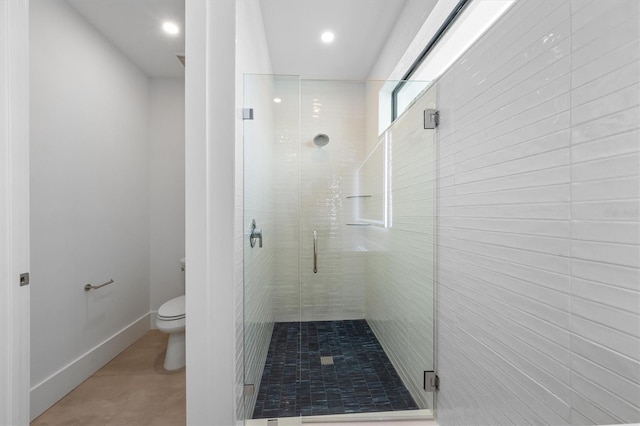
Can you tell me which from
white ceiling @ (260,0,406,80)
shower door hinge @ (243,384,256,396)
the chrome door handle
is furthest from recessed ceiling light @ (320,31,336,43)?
shower door hinge @ (243,384,256,396)

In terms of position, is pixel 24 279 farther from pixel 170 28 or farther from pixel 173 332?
pixel 170 28

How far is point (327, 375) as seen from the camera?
1713 mm

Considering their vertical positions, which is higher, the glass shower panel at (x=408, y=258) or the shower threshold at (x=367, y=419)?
the glass shower panel at (x=408, y=258)

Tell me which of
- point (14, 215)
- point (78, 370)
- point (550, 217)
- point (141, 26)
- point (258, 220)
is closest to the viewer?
point (550, 217)

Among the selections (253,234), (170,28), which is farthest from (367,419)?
(170,28)

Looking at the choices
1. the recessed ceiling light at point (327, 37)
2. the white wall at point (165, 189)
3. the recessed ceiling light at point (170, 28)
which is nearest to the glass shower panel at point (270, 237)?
the recessed ceiling light at point (327, 37)

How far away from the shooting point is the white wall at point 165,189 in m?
2.81

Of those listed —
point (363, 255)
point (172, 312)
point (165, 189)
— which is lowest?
point (172, 312)

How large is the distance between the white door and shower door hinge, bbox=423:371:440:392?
1898 mm

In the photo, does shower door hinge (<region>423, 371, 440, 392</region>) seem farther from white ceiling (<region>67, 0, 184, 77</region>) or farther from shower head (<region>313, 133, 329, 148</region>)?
white ceiling (<region>67, 0, 184, 77</region>)

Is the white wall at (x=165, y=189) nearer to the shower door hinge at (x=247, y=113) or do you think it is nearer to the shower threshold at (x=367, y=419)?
the shower door hinge at (x=247, y=113)

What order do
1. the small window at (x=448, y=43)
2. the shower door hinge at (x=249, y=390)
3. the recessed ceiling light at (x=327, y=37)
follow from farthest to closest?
1. the recessed ceiling light at (x=327, y=37)
2. the shower door hinge at (x=249, y=390)
3. the small window at (x=448, y=43)

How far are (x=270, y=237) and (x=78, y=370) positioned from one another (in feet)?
5.24

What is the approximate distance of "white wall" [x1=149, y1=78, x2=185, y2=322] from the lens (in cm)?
281
